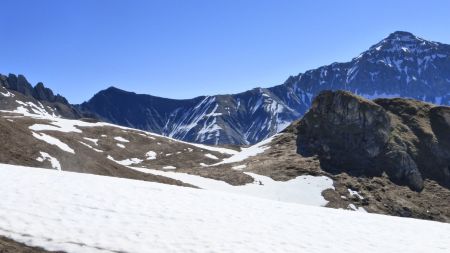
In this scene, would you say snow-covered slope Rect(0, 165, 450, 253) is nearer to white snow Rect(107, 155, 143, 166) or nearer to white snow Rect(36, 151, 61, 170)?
white snow Rect(36, 151, 61, 170)

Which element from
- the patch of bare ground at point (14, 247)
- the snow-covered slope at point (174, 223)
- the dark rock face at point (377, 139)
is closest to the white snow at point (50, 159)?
the snow-covered slope at point (174, 223)

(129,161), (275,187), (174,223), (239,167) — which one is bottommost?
(174,223)

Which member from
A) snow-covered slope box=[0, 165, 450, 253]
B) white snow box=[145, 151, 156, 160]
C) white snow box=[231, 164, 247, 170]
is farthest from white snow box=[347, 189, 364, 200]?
white snow box=[145, 151, 156, 160]

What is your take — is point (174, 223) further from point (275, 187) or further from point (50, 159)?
point (275, 187)

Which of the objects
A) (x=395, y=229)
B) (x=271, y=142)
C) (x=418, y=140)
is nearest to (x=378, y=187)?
(x=418, y=140)

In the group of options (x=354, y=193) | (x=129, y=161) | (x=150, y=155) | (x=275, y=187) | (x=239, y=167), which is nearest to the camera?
(x=275, y=187)

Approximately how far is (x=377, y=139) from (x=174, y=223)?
74.8 metres

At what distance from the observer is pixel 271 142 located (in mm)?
105938

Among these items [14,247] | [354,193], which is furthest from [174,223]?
[354,193]

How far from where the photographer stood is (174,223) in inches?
731

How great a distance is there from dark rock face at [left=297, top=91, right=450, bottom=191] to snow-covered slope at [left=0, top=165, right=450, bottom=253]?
191ft

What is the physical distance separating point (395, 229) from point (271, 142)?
8365 centimetres

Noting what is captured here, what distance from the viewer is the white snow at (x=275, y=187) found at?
63875mm

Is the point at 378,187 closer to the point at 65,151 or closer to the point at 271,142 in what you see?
the point at 271,142
